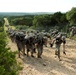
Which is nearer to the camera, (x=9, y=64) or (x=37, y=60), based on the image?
(x=9, y=64)

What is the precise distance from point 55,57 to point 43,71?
9.89ft

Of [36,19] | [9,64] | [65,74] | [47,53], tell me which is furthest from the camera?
[36,19]

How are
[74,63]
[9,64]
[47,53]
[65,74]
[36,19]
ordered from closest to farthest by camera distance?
[9,64], [65,74], [74,63], [47,53], [36,19]

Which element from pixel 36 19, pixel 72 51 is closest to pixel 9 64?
pixel 72 51

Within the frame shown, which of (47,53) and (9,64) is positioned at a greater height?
(9,64)

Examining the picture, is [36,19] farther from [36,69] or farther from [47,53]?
[36,69]

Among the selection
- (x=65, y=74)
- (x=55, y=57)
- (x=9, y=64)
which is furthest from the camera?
(x=55, y=57)

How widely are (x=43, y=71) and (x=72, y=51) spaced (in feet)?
19.1

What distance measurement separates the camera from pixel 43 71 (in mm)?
13109

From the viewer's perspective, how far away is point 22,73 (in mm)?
12711

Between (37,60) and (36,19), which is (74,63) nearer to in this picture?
(37,60)

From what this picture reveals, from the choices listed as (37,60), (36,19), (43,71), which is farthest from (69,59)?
(36,19)

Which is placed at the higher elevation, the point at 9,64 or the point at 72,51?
the point at 9,64

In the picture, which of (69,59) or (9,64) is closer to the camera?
(9,64)
